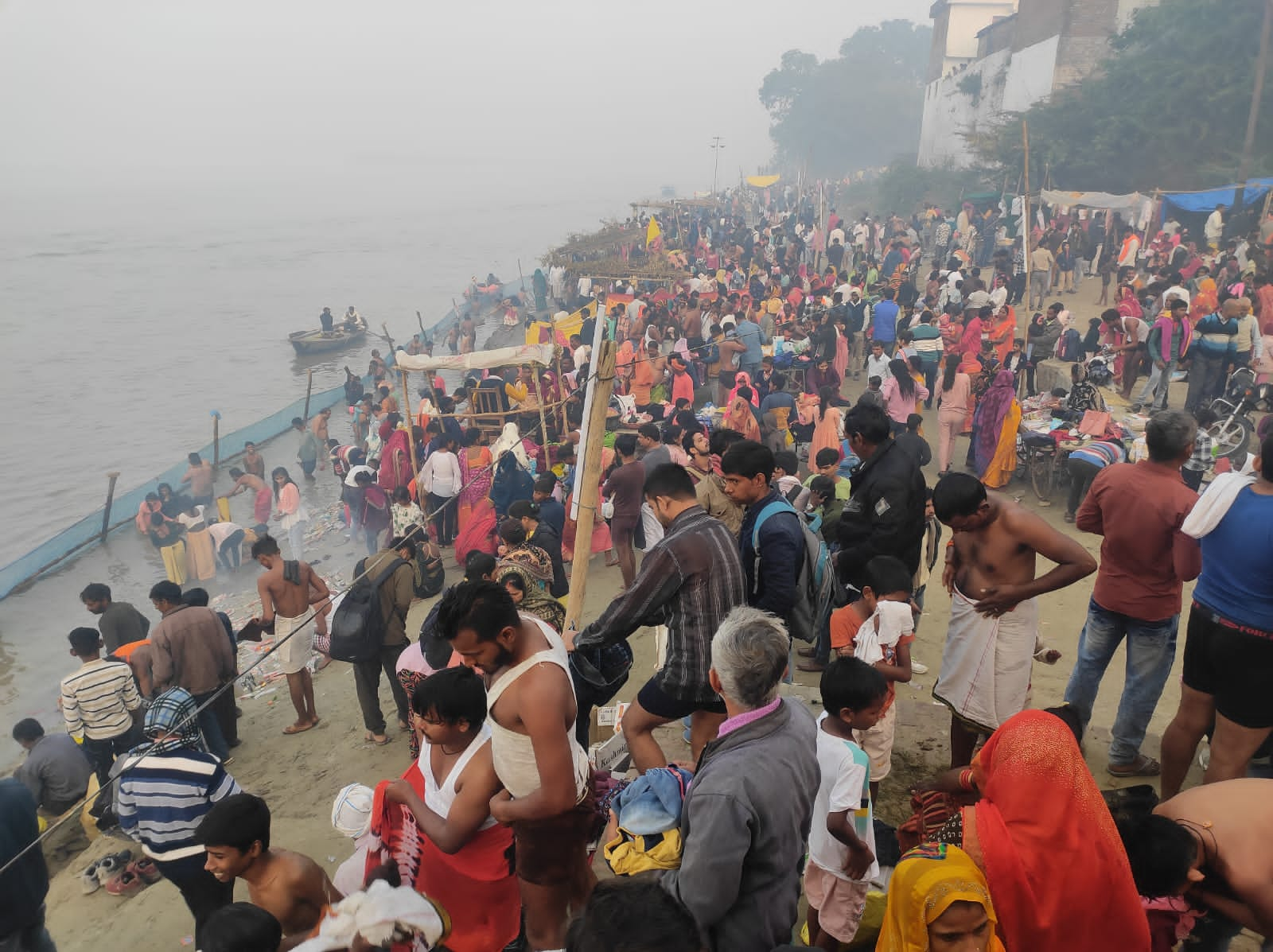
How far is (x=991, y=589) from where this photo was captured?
337 centimetres

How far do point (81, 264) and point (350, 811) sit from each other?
10059cm

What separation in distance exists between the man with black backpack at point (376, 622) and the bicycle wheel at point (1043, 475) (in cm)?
661

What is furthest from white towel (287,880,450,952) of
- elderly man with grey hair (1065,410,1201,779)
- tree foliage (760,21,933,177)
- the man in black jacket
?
tree foliage (760,21,933,177)

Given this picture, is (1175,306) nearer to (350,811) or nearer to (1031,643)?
(1031,643)

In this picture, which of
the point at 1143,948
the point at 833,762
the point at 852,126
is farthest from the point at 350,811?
the point at 852,126

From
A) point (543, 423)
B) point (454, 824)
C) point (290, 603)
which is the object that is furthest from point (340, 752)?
point (543, 423)

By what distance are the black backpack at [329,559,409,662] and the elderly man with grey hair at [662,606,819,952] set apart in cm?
376

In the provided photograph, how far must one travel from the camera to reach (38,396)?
38.7m

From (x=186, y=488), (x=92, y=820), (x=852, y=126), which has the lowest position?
(x=186, y=488)

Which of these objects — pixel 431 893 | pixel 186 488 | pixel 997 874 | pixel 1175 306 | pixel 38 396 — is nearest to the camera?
pixel 997 874

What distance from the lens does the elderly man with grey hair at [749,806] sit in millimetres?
2002

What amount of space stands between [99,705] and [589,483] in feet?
13.3

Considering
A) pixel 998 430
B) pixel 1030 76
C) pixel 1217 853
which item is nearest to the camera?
pixel 1217 853

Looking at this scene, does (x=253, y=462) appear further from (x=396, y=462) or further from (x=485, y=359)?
(x=485, y=359)
